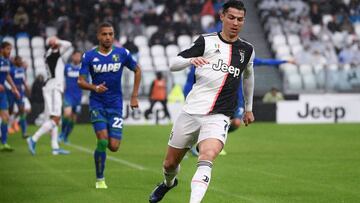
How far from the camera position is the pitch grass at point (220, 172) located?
12.3m

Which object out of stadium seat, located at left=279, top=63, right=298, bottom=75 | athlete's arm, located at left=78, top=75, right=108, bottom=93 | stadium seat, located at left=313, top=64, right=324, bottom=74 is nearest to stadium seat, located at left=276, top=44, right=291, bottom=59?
stadium seat, located at left=279, top=63, right=298, bottom=75

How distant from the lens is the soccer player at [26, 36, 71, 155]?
19.9 meters

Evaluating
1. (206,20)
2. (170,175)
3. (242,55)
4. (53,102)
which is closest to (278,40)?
(206,20)

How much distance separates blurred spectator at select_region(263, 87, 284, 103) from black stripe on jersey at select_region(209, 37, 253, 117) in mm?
23916


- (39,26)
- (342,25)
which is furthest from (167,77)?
(342,25)

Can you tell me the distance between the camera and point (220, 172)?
15.8m

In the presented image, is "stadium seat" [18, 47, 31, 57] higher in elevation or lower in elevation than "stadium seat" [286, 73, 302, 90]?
higher

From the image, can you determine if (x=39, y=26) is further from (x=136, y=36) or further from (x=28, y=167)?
(x=28, y=167)

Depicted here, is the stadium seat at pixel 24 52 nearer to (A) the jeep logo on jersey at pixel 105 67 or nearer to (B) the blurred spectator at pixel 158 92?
(B) the blurred spectator at pixel 158 92

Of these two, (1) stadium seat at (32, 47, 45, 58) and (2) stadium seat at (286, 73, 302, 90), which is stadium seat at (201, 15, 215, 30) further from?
(1) stadium seat at (32, 47, 45, 58)

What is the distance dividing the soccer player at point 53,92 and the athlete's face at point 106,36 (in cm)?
650

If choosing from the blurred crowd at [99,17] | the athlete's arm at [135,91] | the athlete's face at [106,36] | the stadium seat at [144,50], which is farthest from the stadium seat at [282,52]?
the athlete's face at [106,36]

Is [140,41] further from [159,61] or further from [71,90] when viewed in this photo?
[71,90]

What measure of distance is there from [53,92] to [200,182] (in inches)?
476
